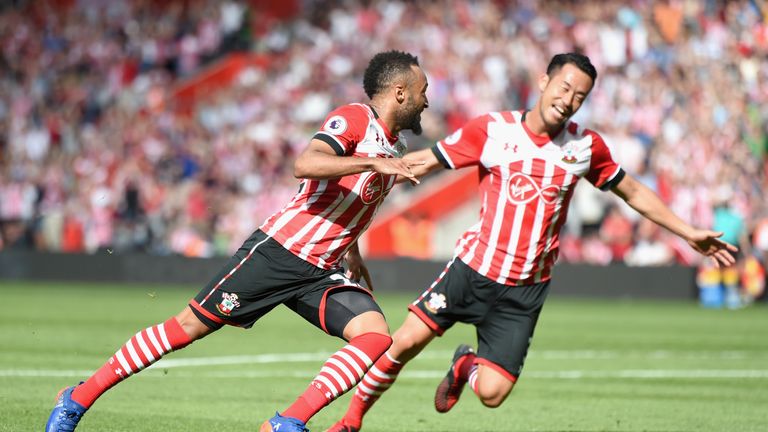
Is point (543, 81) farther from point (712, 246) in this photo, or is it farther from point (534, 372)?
point (534, 372)

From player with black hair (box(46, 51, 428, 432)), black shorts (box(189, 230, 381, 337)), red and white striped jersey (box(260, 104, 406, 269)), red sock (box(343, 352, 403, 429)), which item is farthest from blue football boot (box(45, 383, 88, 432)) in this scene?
red sock (box(343, 352, 403, 429))

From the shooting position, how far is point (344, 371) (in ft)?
22.4

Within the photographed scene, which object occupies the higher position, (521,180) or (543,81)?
(543,81)

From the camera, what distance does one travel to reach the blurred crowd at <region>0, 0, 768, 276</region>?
77.6 ft

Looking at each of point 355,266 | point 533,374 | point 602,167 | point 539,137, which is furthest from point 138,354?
point 533,374

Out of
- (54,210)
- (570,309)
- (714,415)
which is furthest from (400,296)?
(714,415)

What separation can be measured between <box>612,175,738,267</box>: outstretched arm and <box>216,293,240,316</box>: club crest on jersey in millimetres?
2739

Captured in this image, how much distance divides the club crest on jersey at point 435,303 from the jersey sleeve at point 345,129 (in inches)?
64.7

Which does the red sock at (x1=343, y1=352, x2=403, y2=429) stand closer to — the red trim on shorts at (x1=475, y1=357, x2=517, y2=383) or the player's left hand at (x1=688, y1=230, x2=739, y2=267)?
the red trim on shorts at (x1=475, y1=357, x2=517, y2=383)

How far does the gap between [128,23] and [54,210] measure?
6978 mm

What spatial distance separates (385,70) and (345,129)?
58 centimetres

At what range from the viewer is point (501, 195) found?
818cm

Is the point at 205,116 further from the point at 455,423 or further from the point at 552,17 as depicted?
the point at 455,423

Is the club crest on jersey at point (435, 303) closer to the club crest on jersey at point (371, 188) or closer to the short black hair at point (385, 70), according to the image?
the club crest on jersey at point (371, 188)
